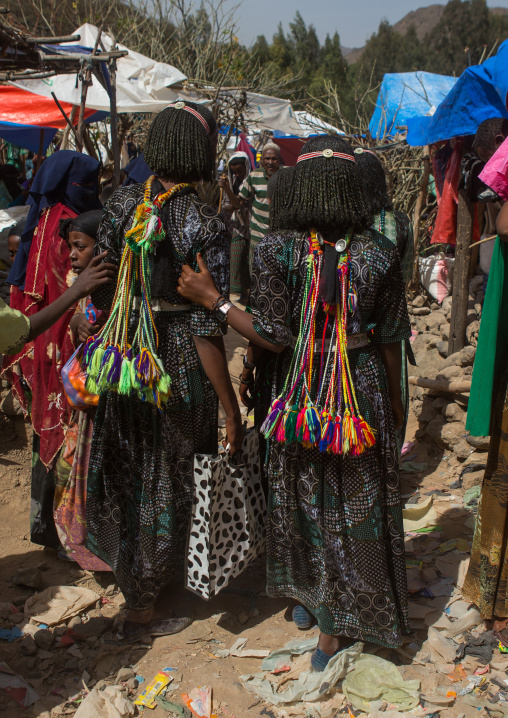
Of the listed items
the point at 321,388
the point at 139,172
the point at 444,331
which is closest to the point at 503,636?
the point at 321,388

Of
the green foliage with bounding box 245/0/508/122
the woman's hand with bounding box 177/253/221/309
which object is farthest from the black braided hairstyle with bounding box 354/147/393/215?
the green foliage with bounding box 245/0/508/122

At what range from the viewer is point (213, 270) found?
2320mm

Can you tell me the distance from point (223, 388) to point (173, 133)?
1012mm

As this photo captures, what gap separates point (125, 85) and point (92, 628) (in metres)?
6.39

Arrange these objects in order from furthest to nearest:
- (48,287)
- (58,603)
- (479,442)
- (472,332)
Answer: (472,332), (479,442), (48,287), (58,603)

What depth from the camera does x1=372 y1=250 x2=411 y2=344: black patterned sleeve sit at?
2.20 metres

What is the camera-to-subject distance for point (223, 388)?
246 centimetres

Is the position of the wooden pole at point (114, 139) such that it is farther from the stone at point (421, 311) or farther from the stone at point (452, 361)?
the stone at point (421, 311)

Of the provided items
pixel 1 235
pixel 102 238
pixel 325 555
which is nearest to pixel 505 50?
pixel 102 238

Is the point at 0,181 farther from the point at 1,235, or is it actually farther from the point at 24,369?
the point at 24,369

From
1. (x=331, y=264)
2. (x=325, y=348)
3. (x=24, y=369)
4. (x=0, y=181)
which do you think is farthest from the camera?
(x=0, y=181)

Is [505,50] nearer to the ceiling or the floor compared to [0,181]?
nearer to the ceiling

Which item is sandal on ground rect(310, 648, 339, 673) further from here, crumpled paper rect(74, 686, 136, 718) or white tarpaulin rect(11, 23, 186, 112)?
white tarpaulin rect(11, 23, 186, 112)

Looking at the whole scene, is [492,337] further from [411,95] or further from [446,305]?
[411,95]
